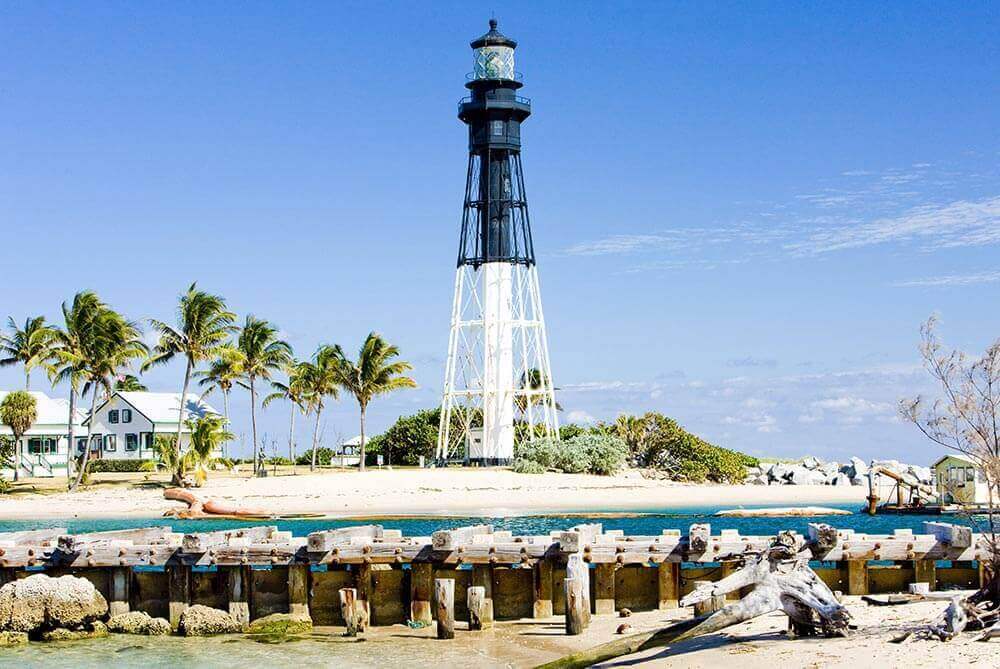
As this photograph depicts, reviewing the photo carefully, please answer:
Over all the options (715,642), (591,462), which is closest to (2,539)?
(715,642)

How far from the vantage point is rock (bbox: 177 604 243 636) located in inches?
944

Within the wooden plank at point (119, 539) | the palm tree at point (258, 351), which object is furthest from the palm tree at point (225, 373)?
the wooden plank at point (119, 539)

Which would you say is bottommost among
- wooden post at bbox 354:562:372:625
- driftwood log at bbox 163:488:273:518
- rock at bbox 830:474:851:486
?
wooden post at bbox 354:562:372:625

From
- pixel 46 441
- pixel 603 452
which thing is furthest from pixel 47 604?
pixel 46 441

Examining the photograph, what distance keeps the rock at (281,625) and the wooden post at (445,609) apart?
114 inches

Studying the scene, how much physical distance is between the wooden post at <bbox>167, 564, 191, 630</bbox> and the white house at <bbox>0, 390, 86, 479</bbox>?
195 ft

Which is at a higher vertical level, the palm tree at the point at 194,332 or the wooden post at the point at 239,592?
the palm tree at the point at 194,332

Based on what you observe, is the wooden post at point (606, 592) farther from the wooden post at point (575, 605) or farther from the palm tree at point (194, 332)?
the palm tree at point (194, 332)

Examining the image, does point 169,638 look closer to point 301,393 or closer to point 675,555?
point 675,555

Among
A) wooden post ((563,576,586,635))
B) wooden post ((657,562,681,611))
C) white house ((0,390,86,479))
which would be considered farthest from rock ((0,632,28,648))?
white house ((0,390,86,479))

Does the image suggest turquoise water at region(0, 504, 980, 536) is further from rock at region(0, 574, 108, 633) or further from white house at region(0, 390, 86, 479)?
white house at region(0, 390, 86, 479)

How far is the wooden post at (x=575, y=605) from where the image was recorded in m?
21.0

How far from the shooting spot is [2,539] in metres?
26.0

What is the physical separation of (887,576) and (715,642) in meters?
5.84
